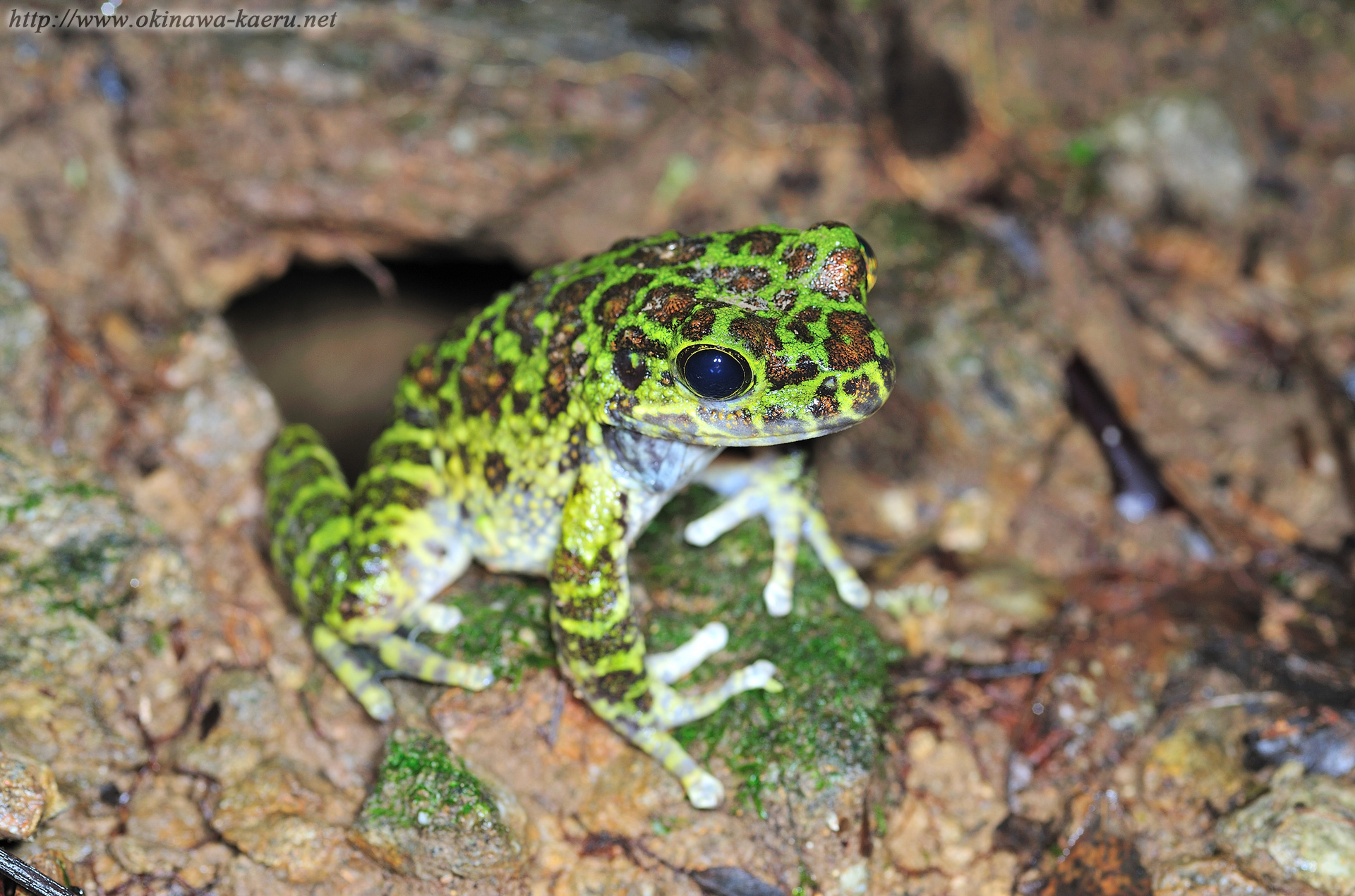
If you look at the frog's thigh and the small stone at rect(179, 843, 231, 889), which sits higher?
the frog's thigh

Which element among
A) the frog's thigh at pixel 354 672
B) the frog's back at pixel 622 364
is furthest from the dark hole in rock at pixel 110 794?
the frog's back at pixel 622 364

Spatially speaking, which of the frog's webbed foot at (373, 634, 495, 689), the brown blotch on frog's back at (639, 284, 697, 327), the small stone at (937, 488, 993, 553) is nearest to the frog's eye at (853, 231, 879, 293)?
the brown blotch on frog's back at (639, 284, 697, 327)

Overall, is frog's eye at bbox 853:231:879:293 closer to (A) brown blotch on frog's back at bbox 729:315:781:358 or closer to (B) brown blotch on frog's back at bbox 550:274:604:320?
(A) brown blotch on frog's back at bbox 729:315:781:358

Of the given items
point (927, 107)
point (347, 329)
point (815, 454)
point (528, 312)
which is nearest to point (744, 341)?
point (528, 312)

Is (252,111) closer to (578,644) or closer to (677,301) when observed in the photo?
(677,301)

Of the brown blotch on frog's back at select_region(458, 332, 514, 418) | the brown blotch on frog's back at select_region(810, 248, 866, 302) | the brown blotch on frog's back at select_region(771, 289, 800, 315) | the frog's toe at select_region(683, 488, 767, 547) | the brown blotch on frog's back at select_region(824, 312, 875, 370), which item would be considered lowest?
the frog's toe at select_region(683, 488, 767, 547)

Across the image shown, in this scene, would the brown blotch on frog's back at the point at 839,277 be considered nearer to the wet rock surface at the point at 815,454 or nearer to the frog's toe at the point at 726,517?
the frog's toe at the point at 726,517
